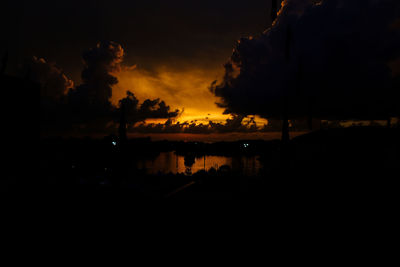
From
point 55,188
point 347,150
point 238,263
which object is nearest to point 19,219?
point 55,188

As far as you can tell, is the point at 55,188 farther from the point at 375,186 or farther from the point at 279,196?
the point at 375,186

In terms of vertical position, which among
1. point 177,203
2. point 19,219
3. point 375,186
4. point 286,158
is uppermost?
point 286,158

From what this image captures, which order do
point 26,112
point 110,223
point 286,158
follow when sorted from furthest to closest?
1. point 26,112
2. point 110,223
3. point 286,158

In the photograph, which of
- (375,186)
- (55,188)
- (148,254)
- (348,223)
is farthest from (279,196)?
(55,188)

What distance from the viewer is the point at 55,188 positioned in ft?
36.3

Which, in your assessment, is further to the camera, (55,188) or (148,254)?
(55,188)

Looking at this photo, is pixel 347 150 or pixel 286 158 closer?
pixel 347 150

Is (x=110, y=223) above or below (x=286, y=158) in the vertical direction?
below

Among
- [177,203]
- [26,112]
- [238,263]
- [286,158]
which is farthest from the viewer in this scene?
[26,112]

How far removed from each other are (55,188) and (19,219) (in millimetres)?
3300

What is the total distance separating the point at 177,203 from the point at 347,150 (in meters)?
3.88

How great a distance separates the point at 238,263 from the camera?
479cm

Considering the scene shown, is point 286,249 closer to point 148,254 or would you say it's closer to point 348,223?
point 348,223

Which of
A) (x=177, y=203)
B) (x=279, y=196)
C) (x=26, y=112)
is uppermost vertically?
(x=26, y=112)
